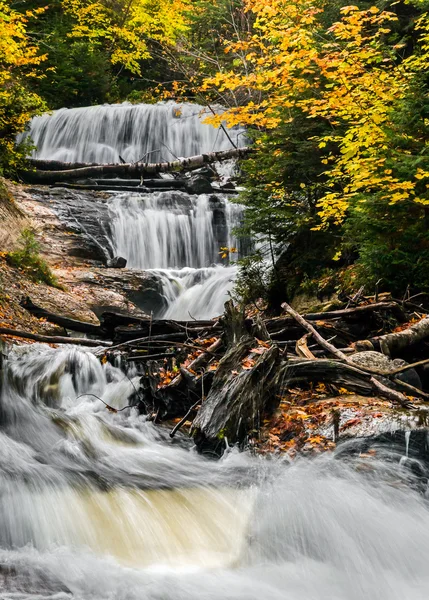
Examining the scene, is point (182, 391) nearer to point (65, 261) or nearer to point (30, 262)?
point (30, 262)

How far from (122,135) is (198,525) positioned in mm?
19086

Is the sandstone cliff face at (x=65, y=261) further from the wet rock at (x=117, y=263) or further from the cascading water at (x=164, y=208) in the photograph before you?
the cascading water at (x=164, y=208)

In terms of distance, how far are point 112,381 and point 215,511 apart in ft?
9.12

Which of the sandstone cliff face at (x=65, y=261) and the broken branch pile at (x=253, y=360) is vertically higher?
the sandstone cliff face at (x=65, y=261)

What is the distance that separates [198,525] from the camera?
165 inches

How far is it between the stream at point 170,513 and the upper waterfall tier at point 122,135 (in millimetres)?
15179

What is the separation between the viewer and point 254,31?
19.4 metres

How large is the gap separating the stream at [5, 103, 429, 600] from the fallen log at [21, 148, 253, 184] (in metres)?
11.4

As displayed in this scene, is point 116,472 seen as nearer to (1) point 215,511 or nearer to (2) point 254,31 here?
(1) point 215,511

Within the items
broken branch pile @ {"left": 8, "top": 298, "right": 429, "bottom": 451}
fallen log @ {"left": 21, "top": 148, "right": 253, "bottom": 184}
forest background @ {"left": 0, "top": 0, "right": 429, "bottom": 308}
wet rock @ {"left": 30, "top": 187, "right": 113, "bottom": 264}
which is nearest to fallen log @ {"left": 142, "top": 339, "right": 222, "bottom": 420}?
broken branch pile @ {"left": 8, "top": 298, "right": 429, "bottom": 451}

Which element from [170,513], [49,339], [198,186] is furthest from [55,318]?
[198,186]

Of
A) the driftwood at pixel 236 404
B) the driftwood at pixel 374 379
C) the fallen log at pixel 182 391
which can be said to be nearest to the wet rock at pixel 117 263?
the fallen log at pixel 182 391

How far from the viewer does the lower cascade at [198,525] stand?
11.3 feet

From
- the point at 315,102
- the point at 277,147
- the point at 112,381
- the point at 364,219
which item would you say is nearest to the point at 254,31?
the point at 277,147
